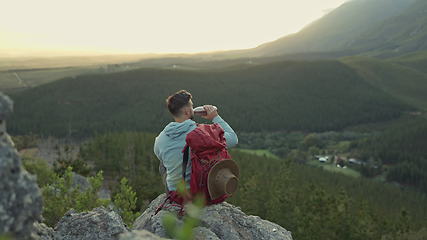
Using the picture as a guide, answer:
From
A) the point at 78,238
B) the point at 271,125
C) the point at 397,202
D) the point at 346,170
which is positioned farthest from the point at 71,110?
the point at 78,238

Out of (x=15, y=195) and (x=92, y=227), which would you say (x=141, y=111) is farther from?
(x=15, y=195)

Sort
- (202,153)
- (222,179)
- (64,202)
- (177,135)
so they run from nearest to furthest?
(222,179), (202,153), (177,135), (64,202)

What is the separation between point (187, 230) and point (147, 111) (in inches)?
6686

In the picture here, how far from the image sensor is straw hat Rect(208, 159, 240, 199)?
614cm

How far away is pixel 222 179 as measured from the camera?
20.2ft

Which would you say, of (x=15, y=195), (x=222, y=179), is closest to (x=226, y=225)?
(x=222, y=179)

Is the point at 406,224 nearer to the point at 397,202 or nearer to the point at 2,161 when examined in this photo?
the point at 2,161

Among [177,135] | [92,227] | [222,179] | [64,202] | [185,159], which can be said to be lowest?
[64,202]

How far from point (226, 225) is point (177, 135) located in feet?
5.90

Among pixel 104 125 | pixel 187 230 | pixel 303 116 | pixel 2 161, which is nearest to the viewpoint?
pixel 187 230

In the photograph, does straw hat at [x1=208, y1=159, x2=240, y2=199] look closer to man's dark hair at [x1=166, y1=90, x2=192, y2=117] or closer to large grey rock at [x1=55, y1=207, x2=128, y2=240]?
man's dark hair at [x1=166, y1=90, x2=192, y2=117]

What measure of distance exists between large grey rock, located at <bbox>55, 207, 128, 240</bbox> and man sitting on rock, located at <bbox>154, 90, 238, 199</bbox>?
1.21m

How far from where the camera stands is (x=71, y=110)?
17000cm

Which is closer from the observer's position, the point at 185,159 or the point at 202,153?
the point at 202,153
